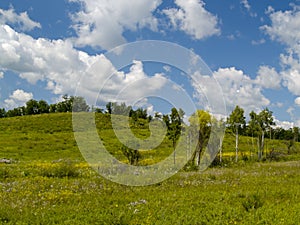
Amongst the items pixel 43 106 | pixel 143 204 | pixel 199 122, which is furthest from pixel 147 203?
pixel 43 106

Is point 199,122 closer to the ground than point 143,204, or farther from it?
farther from it

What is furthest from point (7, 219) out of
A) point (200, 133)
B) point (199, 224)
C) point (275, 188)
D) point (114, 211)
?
point (200, 133)

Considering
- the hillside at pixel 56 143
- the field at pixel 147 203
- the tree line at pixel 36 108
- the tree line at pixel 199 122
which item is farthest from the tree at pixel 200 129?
the tree line at pixel 36 108

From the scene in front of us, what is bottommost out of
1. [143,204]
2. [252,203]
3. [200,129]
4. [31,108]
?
[143,204]

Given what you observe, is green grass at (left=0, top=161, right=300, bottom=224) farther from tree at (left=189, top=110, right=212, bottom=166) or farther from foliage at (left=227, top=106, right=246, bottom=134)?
foliage at (left=227, top=106, right=246, bottom=134)

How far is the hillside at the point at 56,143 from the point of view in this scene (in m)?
45.7

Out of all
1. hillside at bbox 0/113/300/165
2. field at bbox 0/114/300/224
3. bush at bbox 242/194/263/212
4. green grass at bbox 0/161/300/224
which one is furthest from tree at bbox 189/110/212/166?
bush at bbox 242/194/263/212

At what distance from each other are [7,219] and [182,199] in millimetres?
5978

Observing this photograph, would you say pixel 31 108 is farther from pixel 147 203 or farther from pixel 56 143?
pixel 147 203

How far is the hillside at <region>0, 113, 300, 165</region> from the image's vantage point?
4571 centimetres

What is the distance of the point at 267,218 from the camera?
32.0 ft

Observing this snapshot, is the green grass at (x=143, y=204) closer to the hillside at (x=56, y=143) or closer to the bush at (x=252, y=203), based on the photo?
the bush at (x=252, y=203)

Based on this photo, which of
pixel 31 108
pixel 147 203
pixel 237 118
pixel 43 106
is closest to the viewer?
pixel 147 203

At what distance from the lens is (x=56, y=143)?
196 feet
